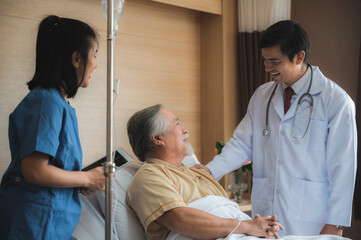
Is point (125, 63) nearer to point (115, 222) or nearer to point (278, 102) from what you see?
point (278, 102)

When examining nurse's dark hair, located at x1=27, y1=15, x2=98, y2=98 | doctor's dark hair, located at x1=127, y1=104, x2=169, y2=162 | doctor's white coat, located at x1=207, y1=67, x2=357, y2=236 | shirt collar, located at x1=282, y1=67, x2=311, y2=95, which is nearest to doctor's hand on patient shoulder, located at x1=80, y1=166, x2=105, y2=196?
nurse's dark hair, located at x1=27, y1=15, x2=98, y2=98

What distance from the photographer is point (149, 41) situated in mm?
3270

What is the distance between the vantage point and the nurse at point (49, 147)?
1309 millimetres

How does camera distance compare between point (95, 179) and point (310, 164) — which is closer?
point (95, 179)

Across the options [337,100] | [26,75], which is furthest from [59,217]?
[26,75]

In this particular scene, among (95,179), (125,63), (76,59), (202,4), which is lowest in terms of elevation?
(95,179)

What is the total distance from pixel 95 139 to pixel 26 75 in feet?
2.18

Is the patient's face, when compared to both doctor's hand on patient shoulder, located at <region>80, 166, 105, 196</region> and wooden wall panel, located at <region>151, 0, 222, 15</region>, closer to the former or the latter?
doctor's hand on patient shoulder, located at <region>80, 166, 105, 196</region>

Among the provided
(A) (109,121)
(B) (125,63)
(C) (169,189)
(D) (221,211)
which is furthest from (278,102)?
(B) (125,63)

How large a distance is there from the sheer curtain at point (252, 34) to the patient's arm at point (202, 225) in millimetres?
1791

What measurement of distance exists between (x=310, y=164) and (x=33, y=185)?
51.5 inches

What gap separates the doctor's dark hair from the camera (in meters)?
1.99

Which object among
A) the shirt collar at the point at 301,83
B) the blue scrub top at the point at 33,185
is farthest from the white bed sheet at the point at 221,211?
the shirt collar at the point at 301,83

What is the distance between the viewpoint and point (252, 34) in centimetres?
337
